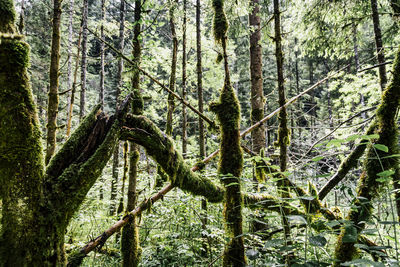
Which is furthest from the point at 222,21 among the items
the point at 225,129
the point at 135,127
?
the point at 135,127

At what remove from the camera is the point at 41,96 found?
16.1 metres

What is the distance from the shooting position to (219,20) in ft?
8.18

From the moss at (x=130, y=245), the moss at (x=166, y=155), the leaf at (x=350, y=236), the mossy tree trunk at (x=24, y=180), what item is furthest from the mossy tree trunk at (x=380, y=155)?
the moss at (x=130, y=245)

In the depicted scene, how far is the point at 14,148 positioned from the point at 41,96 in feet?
61.7

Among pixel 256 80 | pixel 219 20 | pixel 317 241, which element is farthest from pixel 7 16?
pixel 256 80

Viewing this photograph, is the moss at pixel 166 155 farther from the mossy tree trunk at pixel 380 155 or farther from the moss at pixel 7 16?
the mossy tree trunk at pixel 380 155

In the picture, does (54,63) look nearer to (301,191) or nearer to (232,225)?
(232,225)

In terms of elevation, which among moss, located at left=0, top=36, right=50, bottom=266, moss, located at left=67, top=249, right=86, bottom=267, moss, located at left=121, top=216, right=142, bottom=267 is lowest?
moss, located at left=121, top=216, right=142, bottom=267

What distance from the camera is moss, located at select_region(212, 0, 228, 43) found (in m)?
2.48

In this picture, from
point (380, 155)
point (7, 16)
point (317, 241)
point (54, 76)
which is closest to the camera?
point (317, 241)

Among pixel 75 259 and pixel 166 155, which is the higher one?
pixel 166 155

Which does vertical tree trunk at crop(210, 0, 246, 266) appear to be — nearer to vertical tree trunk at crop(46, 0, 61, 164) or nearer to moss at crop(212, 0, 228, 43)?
moss at crop(212, 0, 228, 43)

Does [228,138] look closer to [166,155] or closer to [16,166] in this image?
[166,155]

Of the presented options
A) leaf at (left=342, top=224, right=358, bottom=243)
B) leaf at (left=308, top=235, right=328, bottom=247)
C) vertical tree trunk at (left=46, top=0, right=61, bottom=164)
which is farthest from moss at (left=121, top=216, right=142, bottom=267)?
leaf at (left=342, top=224, right=358, bottom=243)
